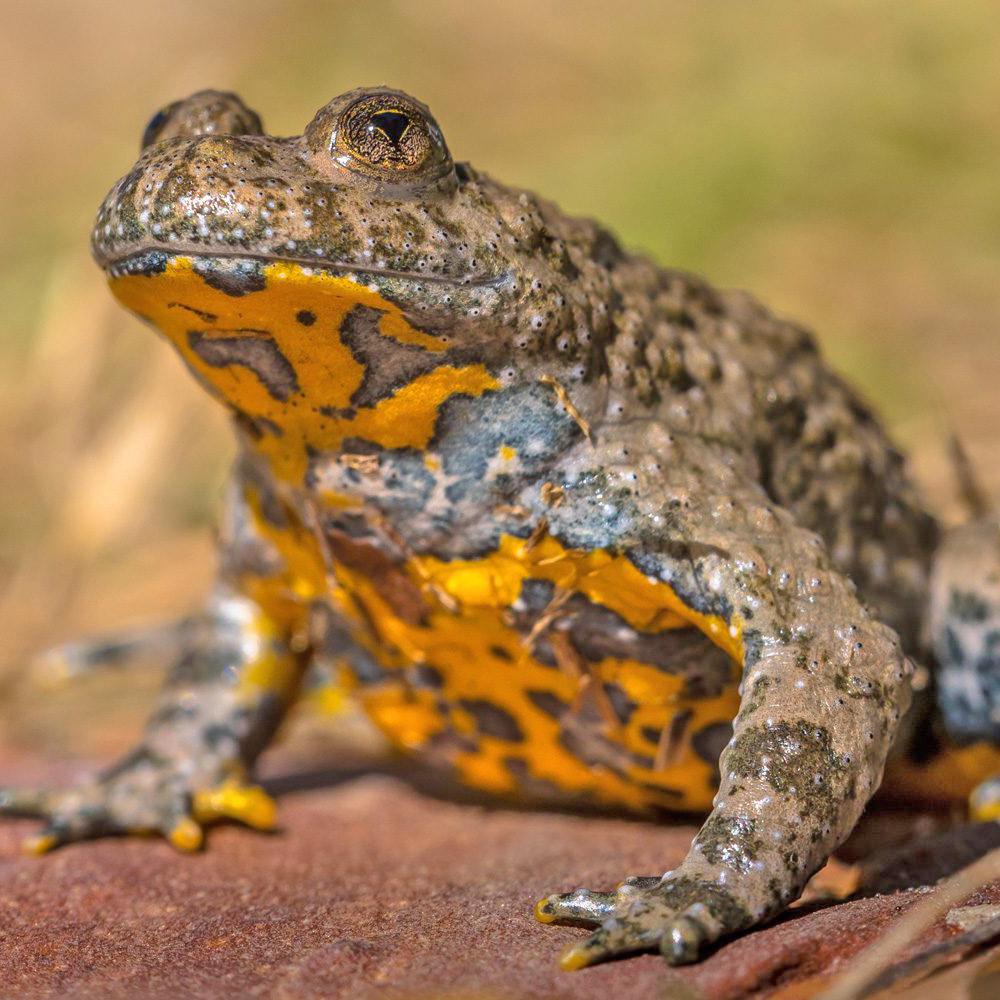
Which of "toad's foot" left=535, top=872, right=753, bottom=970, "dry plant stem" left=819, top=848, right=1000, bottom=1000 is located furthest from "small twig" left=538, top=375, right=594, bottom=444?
"dry plant stem" left=819, top=848, right=1000, bottom=1000

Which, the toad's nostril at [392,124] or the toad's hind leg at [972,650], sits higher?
the toad's nostril at [392,124]

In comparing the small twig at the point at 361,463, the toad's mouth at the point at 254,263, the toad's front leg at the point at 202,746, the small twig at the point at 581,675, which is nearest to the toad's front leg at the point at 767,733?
the small twig at the point at 581,675

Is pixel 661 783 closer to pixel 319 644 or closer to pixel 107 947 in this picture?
pixel 319 644

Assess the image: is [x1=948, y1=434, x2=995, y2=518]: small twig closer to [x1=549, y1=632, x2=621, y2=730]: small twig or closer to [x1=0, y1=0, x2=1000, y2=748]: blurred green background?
[x1=0, y1=0, x2=1000, y2=748]: blurred green background

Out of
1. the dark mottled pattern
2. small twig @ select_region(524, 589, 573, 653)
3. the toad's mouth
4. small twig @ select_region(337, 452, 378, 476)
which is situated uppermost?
the toad's mouth

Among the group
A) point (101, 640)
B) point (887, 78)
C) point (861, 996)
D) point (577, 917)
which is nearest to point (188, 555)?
point (101, 640)

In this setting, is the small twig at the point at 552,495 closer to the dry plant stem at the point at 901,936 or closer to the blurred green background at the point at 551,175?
the dry plant stem at the point at 901,936
